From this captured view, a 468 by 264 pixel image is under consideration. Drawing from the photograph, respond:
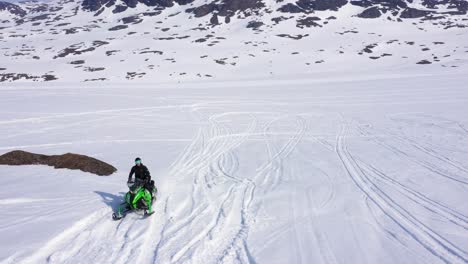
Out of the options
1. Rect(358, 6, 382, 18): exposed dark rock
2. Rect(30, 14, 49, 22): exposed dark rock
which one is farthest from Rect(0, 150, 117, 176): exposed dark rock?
Answer: Rect(30, 14, 49, 22): exposed dark rock

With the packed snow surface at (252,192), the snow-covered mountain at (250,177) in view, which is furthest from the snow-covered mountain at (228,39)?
the packed snow surface at (252,192)

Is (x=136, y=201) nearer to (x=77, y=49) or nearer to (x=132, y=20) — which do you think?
(x=77, y=49)

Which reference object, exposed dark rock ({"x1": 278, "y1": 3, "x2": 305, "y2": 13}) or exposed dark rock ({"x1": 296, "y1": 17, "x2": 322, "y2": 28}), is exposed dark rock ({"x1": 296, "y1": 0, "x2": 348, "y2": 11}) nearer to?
exposed dark rock ({"x1": 278, "y1": 3, "x2": 305, "y2": 13})

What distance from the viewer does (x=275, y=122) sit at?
998 inches

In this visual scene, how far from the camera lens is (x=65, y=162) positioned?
14.3 metres

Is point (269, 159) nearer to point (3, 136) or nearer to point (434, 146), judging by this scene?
point (434, 146)

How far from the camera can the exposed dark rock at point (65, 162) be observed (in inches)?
549

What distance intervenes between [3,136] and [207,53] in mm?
73662

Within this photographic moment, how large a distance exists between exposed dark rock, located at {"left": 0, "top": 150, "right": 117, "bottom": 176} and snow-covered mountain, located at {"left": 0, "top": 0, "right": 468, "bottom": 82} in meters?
54.8

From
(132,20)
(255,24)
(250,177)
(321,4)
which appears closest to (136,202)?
(250,177)

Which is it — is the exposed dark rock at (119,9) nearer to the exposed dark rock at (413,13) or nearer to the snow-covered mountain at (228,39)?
the snow-covered mountain at (228,39)

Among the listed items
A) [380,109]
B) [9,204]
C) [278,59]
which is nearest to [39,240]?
[9,204]

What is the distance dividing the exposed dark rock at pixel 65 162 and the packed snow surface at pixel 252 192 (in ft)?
1.57

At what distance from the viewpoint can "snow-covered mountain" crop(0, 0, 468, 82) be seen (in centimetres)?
7700
